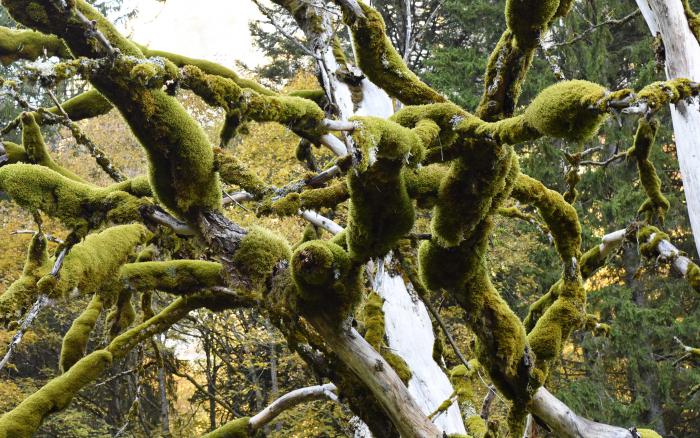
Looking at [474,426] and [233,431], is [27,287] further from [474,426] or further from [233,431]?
[474,426]

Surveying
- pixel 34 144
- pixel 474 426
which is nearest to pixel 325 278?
pixel 34 144

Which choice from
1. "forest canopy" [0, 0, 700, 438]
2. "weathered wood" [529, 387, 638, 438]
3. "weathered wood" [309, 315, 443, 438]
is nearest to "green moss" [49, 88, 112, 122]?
"forest canopy" [0, 0, 700, 438]

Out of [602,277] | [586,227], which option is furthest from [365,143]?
[602,277]

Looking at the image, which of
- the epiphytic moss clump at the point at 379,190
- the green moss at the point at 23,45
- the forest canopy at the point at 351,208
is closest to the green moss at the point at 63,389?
the forest canopy at the point at 351,208

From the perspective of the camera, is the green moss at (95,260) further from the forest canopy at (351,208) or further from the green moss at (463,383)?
the green moss at (463,383)

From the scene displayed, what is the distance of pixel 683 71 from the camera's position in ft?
15.6

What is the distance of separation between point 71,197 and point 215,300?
3.58ft

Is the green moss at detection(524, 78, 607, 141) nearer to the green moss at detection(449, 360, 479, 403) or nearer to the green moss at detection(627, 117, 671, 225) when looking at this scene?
the green moss at detection(627, 117, 671, 225)

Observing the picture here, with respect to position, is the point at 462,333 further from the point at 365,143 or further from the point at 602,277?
the point at 365,143

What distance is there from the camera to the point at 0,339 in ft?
43.0

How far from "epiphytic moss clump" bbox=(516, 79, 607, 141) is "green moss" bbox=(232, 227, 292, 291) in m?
1.72

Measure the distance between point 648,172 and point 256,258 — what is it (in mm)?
3005

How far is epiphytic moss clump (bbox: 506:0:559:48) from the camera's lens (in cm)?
257

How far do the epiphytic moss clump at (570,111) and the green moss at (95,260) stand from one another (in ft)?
8.35
